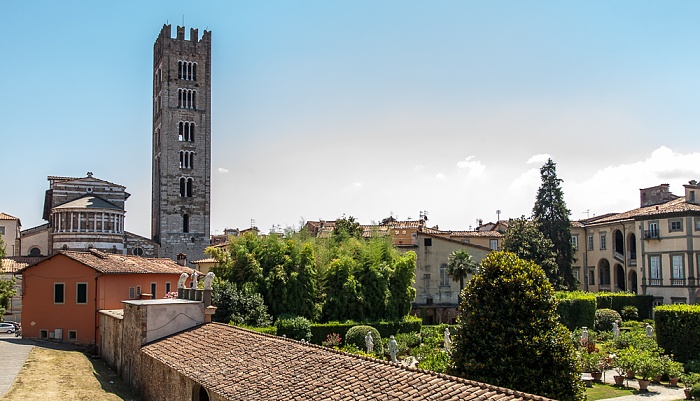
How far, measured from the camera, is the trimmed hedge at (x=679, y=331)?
91.4ft

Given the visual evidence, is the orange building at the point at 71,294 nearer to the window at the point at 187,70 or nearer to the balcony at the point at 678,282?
the balcony at the point at 678,282

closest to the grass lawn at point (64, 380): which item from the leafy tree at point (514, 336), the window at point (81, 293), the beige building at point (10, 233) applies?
the window at point (81, 293)

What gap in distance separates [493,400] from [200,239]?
6769 cm

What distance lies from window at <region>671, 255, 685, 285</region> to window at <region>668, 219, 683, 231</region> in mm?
2207

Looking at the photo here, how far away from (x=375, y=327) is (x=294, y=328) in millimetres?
7801

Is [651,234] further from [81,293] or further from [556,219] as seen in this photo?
[81,293]

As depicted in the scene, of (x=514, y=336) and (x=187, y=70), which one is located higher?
(x=187, y=70)

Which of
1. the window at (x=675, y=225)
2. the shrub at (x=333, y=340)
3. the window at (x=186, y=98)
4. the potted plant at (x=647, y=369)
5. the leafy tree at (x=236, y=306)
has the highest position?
the window at (x=186, y=98)

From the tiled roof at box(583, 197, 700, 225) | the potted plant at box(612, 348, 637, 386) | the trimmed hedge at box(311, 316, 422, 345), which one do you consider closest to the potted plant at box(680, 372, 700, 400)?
the potted plant at box(612, 348, 637, 386)

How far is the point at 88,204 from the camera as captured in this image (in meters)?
66.4

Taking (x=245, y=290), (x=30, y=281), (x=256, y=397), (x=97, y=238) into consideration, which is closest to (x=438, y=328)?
(x=245, y=290)

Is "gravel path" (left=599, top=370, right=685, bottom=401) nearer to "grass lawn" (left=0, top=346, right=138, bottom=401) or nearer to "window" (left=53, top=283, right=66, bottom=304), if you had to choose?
"grass lawn" (left=0, top=346, right=138, bottom=401)

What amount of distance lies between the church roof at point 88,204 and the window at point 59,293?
3275 cm

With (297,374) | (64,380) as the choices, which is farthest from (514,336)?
(64,380)
